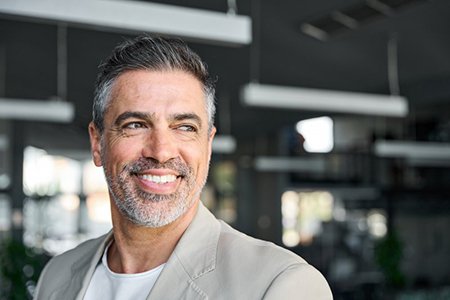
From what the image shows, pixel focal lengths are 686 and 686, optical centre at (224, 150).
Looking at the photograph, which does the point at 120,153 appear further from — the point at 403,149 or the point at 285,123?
the point at 285,123

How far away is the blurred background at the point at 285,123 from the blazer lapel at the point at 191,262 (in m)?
0.31

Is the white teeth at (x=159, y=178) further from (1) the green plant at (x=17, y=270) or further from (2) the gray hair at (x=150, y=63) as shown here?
(1) the green plant at (x=17, y=270)

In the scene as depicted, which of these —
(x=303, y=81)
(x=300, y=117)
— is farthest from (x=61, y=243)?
(x=303, y=81)

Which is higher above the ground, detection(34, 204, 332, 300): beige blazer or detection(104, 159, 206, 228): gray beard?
detection(104, 159, 206, 228): gray beard

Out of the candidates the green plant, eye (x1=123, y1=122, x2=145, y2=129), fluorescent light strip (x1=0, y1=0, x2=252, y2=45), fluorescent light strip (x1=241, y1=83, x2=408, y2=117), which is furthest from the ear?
the green plant

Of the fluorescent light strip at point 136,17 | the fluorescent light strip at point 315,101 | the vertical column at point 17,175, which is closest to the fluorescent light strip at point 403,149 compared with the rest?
the fluorescent light strip at point 315,101

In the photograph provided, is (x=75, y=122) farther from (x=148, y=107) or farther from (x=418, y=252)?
(x=148, y=107)

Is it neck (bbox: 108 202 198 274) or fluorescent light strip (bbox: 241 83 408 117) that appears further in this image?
fluorescent light strip (bbox: 241 83 408 117)

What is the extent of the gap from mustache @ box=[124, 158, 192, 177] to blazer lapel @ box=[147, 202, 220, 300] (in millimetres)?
106

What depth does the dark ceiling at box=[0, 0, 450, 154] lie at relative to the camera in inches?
216

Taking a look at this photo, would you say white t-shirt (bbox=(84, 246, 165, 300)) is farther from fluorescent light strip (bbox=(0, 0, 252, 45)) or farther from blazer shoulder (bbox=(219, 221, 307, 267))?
fluorescent light strip (bbox=(0, 0, 252, 45))

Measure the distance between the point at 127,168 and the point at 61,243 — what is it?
1505 cm

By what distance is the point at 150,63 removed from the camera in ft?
3.38

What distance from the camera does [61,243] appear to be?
50.9ft
